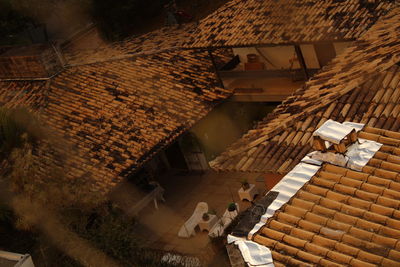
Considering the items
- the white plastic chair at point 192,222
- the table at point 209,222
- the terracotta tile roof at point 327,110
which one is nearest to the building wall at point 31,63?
the white plastic chair at point 192,222

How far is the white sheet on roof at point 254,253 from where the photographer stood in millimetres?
8219

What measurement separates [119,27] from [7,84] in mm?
13418

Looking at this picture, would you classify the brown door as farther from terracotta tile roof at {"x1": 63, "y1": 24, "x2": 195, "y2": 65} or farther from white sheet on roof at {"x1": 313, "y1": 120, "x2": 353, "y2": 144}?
white sheet on roof at {"x1": 313, "y1": 120, "x2": 353, "y2": 144}

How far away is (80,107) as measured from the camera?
2072cm

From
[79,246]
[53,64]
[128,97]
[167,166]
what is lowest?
[167,166]

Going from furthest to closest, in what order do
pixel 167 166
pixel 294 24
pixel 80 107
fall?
pixel 167 166 → pixel 80 107 → pixel 294 24

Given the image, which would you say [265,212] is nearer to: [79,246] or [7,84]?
[79,246]

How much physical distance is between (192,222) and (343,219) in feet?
31.7

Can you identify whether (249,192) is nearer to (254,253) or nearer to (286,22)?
(286,22)

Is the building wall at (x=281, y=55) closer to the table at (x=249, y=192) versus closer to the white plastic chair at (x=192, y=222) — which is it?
the table at (x=249, y=192)

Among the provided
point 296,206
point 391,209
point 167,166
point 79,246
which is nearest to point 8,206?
point 79,246

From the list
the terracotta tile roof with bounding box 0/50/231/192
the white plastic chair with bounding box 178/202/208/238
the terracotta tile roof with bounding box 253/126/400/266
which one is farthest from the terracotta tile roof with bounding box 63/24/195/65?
the terracotta tile roof with bounding box 253/126/400/266

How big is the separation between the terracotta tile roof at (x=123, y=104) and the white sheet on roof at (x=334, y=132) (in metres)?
8.96

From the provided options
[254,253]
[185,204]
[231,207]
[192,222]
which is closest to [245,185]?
[231,207]
